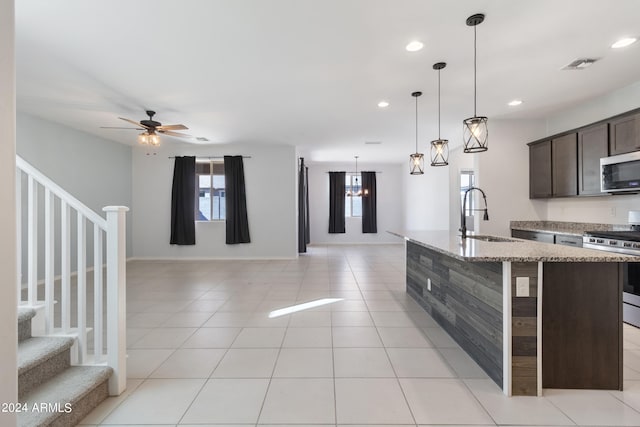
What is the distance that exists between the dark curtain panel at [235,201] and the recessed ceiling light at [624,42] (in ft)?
20.4

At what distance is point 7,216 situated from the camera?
109 centimetres

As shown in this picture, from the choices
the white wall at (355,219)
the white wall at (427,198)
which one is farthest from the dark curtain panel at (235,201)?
the white wall at (427,198)

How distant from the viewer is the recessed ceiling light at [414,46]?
8.55 ft

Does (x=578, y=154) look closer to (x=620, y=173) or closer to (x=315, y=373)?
(x=620, y=173)

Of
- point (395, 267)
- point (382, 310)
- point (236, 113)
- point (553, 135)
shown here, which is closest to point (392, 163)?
point (395, 267)

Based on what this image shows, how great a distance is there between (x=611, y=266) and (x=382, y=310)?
211cm

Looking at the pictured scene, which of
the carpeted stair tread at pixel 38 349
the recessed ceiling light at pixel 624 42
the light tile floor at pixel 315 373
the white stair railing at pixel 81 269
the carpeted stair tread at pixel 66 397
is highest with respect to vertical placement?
the recessed ceiling light at pixel 624 42

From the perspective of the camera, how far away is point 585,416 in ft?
5.58

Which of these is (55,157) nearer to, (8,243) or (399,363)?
(8,243)

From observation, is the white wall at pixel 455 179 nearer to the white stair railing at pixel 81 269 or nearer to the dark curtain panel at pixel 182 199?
the dark curtain panel at pixel 182 199

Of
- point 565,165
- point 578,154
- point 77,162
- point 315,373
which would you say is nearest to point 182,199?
point 77,162

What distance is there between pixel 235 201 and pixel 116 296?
203 inches

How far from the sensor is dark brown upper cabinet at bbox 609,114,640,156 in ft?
10.6

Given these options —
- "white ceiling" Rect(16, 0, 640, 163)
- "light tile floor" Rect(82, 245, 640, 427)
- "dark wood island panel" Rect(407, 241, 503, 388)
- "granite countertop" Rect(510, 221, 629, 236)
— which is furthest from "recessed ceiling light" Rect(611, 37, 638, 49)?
"light tile floor" Rect(82, 245, 640, 427)
